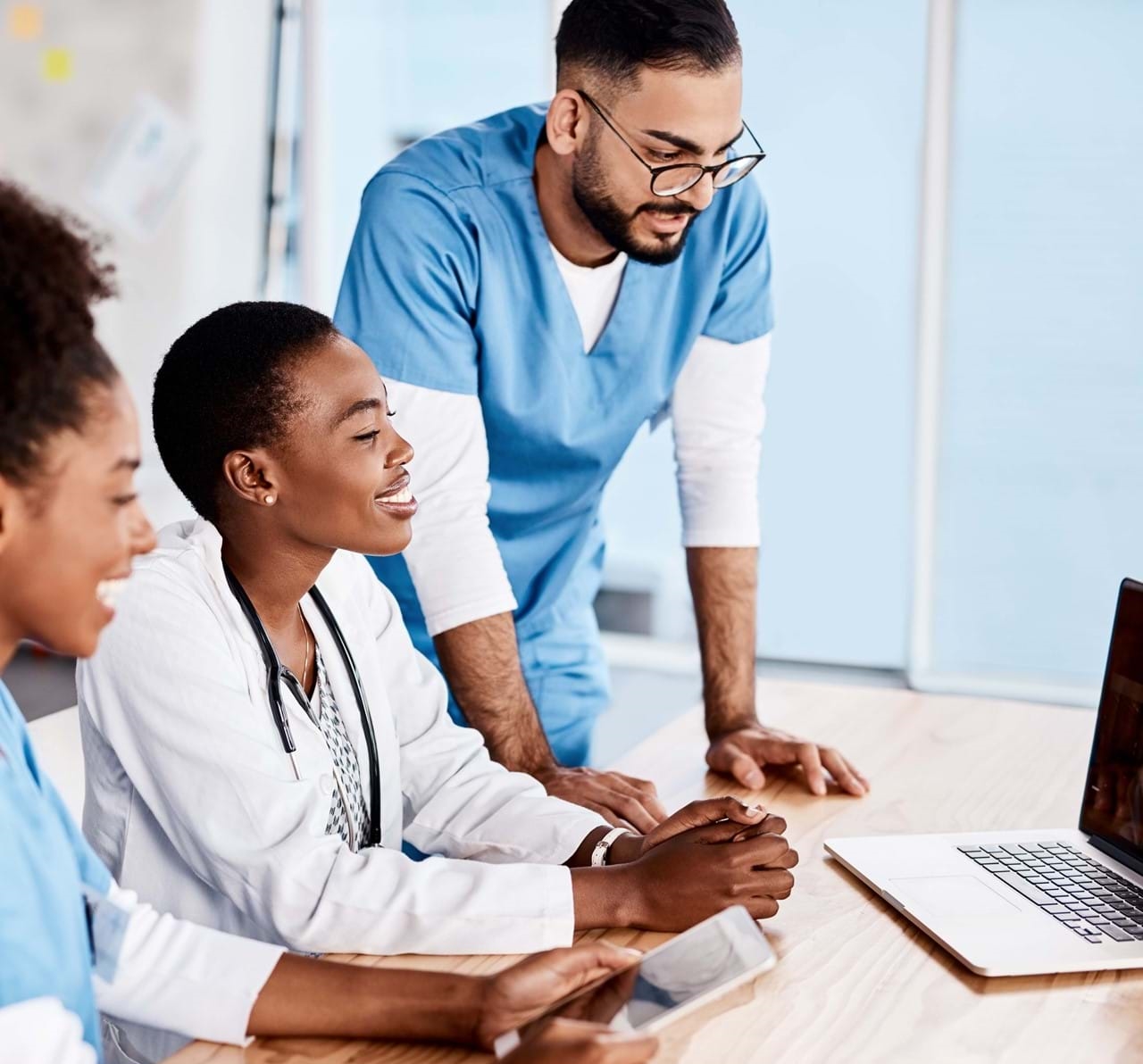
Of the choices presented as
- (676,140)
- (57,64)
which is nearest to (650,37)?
(676,140)

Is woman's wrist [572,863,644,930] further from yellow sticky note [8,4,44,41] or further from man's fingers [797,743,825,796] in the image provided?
yellow sticky note [8,4,44,41]

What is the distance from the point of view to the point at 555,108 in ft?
5.35

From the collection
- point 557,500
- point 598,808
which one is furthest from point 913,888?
point 557,500

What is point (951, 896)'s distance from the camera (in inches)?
45.7

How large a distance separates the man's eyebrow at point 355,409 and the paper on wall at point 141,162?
299 cm

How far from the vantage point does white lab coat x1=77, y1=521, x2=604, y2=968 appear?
108 cm

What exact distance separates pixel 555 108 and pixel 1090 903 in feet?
3.30

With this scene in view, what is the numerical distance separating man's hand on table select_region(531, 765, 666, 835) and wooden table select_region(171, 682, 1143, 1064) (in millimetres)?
70

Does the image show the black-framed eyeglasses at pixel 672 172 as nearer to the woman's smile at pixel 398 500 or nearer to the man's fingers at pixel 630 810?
the woman's smile at pixel 398 500

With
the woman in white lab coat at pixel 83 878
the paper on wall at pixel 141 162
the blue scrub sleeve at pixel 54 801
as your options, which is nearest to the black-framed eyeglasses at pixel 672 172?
the woman in white lab coat at pixel 83 878

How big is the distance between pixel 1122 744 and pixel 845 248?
273cm

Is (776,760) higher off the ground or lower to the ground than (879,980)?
lower

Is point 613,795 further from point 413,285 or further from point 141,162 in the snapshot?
point 141,162

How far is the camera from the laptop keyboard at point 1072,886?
3.60 ft
